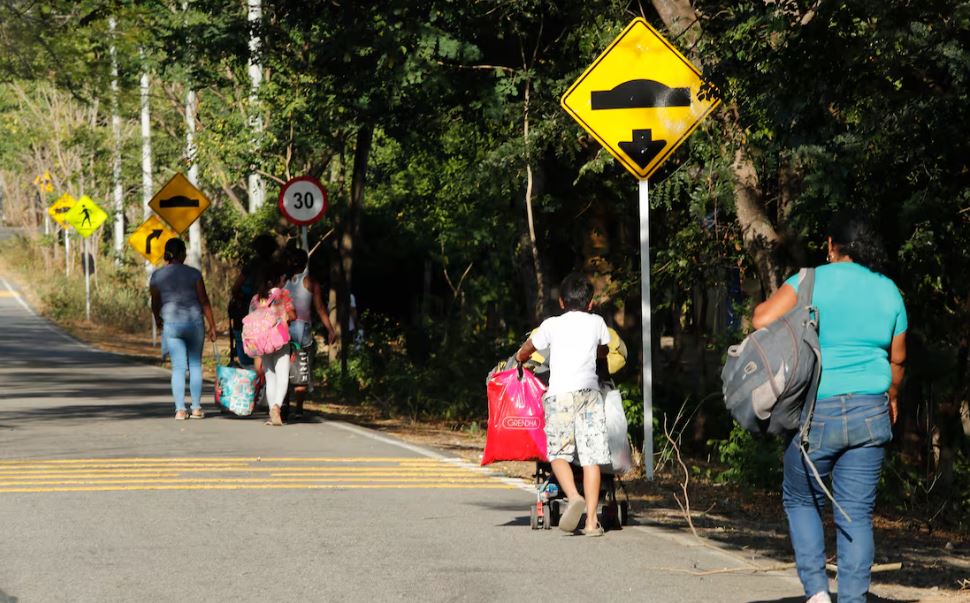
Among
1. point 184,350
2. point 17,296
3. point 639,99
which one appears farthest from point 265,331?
point 17,296

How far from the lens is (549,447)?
9.55 m

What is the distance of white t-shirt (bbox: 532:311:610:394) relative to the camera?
31.3 feet

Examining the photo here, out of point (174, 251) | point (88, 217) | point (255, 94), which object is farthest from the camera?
point (88, 217)

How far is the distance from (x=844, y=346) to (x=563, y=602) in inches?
68.4

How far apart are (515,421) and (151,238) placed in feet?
70.9

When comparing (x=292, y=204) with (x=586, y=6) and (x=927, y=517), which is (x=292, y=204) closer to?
(x=586, y=6)

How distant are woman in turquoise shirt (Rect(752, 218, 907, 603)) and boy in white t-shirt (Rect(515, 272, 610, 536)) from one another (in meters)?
2.43

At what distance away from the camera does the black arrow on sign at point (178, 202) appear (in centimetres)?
2705

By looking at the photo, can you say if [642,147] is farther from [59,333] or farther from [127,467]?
[59,333]

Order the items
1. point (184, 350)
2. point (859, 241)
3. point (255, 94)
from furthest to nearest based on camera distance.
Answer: point (255, 94) < point (184, 350) < point (859, 241)

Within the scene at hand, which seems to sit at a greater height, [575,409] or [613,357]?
[613,357]

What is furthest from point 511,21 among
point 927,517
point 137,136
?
point 137,136

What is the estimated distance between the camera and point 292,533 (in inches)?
373

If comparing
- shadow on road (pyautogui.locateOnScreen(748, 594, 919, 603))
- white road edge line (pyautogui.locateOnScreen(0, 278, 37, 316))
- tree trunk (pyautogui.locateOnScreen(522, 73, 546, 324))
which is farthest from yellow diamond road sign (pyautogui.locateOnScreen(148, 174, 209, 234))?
white road edge line (pyautogui.locateOnScreen(0, 278, 37, 316))
